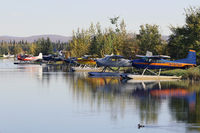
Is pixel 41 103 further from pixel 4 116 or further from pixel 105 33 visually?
pixel 105 33

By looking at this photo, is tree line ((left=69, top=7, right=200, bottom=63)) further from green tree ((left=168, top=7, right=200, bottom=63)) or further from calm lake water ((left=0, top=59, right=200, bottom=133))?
calm lake water ((left=0, top=59, right=200, bottom=133))

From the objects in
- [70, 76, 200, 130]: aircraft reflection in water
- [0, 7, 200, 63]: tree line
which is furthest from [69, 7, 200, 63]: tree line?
[70, 76, 200, 130]: aircraft reflection in water

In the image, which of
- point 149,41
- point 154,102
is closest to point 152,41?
point 149,41

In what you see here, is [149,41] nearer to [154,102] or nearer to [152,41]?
[152,41]

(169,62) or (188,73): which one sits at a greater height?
(169,62)

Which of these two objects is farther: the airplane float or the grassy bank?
the airplane float

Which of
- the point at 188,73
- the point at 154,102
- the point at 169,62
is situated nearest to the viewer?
the point at 154,102

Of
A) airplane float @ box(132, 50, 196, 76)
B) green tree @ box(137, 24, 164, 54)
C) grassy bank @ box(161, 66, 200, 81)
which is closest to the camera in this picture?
grassy bank @ box(161, 66, 200, 81)

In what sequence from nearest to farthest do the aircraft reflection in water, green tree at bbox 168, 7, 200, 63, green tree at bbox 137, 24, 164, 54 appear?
the aircraft reflection in water, green tree at bbox 168, 7, 200, 63, green tree at bbox 137, 24, 164, 54

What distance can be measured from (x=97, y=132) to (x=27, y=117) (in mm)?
4122

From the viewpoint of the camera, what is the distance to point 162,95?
975 inches

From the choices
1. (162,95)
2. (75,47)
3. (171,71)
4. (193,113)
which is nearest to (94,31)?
(75,47)

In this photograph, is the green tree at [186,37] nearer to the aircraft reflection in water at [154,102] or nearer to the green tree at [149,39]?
the green tree at [149,39]

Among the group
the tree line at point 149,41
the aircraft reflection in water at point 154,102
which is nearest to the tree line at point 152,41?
the tree line at point 149,41
